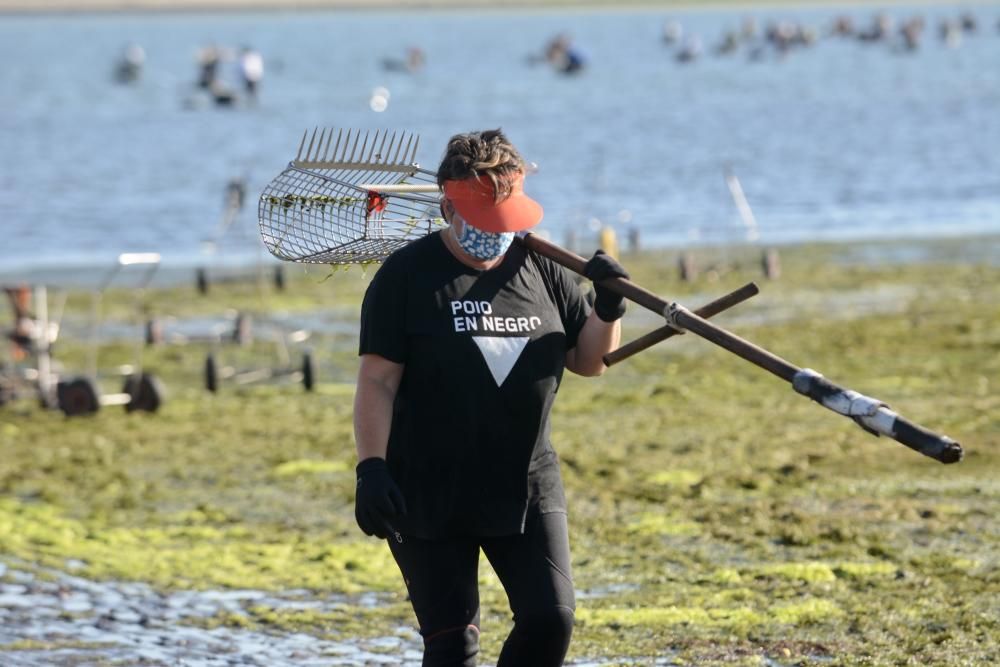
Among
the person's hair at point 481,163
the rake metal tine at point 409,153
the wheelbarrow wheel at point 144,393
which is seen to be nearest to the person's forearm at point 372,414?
the person's hair at point 481,163

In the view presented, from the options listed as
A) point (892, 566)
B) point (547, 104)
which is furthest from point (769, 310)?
point (547, 104)

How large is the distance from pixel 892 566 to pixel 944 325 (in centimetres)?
851

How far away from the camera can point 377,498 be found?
17.8 ft

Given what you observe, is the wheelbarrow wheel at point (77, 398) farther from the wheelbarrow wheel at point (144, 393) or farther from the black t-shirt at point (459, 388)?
the black t-shirt at point (459, 388)

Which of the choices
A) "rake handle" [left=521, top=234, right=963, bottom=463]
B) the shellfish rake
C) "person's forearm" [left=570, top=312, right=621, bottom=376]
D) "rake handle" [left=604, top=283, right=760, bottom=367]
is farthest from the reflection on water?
"rake handle" [left=521, top=234, right=963, bottom=463]

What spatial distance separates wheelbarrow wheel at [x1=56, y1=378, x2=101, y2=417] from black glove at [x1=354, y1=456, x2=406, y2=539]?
9.53 m

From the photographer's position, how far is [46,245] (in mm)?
30812

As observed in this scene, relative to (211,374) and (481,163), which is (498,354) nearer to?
(481,163)

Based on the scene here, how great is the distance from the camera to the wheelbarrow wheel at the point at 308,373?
15492 millimetres

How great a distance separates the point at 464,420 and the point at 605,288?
0.65 meters

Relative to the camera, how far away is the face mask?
5539mm

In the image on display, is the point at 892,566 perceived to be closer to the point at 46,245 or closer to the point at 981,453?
the point at 981,453

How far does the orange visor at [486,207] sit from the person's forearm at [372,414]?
1.92 feet

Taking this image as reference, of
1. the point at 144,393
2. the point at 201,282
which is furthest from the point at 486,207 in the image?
the point at 201,282
